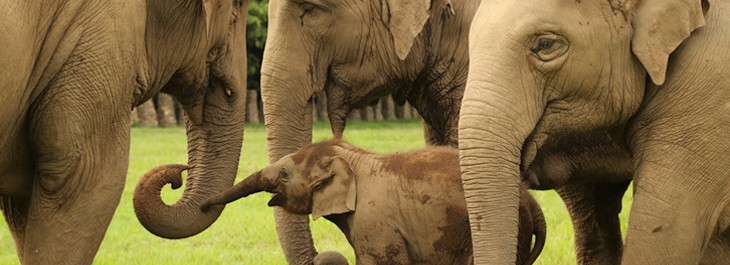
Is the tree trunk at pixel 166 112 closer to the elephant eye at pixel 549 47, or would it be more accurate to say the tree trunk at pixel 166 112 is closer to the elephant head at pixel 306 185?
the elephant head at pixel 306 185

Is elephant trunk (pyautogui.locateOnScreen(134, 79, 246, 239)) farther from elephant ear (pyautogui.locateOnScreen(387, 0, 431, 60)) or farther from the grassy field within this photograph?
the grassy field

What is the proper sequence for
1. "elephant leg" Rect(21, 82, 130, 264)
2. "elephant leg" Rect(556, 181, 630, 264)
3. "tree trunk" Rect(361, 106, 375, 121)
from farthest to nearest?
"tree trunk" Rect(361, 106, 375, 121), "elephant leg" Rect(556, 181, 630, 264), "elephant leg" Rect(21, 82, 130, 264)

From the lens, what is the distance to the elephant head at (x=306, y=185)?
21.1 ft

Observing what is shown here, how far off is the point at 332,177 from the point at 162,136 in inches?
720

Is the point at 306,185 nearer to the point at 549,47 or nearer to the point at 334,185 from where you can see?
the point at 334,185

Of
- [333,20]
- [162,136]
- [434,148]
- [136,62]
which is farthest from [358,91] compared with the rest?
[162,136]

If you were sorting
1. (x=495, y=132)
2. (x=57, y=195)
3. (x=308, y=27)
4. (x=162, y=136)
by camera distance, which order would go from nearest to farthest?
1. (x=495, y=132)
2. (x=57, y=195)
3. (x=308, y=27)
4. (x=162, y=136)

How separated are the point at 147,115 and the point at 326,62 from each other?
75.1 feet

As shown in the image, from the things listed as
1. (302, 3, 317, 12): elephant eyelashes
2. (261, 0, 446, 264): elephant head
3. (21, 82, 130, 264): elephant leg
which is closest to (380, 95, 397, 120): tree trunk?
(261, 0, 446, 264): elephant head

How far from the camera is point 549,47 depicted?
5605 millimetres

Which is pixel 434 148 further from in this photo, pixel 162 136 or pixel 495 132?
pixel 162 136

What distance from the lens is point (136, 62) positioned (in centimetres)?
587

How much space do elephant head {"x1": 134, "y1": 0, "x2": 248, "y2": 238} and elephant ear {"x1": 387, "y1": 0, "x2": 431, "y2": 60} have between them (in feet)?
2.73

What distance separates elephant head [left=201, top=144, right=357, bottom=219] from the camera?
6422 mm
